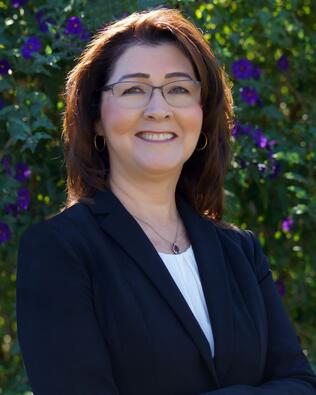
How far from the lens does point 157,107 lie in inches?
98.0

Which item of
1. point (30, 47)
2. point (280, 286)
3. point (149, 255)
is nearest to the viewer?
point (149, 255)

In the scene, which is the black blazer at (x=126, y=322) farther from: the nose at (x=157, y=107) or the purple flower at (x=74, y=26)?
the purple flower at (x=74, y=26)

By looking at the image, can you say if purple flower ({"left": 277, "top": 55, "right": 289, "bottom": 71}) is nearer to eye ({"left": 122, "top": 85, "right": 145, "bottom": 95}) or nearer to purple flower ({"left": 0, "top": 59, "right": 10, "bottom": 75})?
purple flower ({"left": 0, "top": 59, "right": 10, "bottom": 75})

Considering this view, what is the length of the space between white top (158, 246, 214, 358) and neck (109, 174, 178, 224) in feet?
0.40

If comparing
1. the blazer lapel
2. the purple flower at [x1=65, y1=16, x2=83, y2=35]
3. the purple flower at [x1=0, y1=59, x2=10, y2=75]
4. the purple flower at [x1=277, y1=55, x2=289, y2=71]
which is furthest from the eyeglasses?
the purple flower at [x1=277, y1=55, x2=289, y2=71]

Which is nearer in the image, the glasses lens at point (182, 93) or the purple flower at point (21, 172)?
the glasses lens at point (182, 93)

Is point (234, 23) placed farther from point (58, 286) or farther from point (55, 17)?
point (58, 286)

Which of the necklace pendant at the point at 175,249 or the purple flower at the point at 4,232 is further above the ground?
the necklace pendant at the point at 175,249

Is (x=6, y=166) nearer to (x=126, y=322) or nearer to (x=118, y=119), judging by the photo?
(x=118, y=119)

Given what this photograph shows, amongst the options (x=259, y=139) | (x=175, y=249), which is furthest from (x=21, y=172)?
(x=175, y=249)

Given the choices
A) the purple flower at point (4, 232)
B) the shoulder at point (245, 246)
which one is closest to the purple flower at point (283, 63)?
the purple flower at point (4, 232)

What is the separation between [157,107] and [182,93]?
10 cm

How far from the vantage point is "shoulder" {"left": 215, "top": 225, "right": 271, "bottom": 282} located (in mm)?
2719

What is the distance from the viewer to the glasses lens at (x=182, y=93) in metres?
2.53
